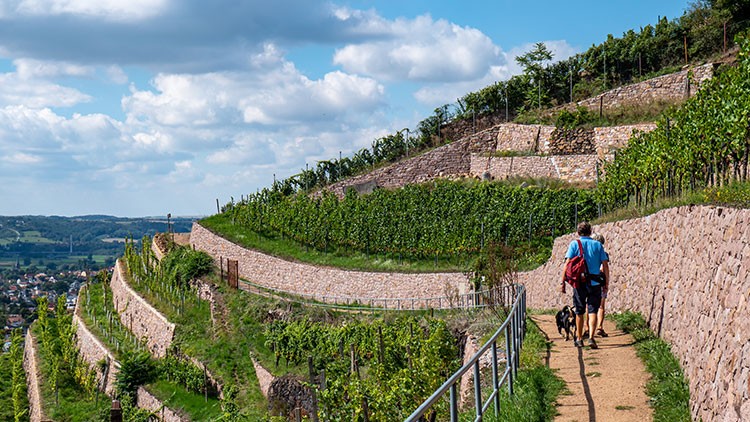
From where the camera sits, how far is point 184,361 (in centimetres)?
3070

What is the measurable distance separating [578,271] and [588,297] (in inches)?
14.7

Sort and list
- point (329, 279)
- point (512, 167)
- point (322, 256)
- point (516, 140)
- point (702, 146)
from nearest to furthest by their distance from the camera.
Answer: point (702, 146) → point (329, 279) → point (322, 256) → point (512, 167) → point (516, 140)

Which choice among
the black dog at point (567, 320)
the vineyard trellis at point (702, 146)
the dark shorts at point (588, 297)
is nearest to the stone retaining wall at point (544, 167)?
the vineyard trellis at point (702, 146)

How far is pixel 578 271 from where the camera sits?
10117 mm

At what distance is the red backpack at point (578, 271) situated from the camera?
1012 cm

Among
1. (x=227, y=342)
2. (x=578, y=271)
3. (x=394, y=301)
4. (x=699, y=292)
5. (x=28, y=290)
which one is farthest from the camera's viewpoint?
(x=28, y=290)

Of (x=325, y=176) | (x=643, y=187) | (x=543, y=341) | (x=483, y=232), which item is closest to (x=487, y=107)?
(x=325, y=176)

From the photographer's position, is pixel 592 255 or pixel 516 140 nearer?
pixel 592 255

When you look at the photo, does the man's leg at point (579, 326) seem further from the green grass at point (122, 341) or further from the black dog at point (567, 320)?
the green grass at point (122, 341)

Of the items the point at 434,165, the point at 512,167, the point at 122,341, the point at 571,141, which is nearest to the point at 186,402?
the point at 122,341

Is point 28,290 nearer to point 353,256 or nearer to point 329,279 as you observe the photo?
point 353,256

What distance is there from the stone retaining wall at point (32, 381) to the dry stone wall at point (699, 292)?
86.2 ft

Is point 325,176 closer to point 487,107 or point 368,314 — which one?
point 487,107

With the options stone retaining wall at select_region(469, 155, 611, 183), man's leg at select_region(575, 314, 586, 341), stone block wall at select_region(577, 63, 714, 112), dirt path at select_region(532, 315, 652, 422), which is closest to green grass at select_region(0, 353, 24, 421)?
stone retaining wall at select_region(469, 155, 611, 183)
